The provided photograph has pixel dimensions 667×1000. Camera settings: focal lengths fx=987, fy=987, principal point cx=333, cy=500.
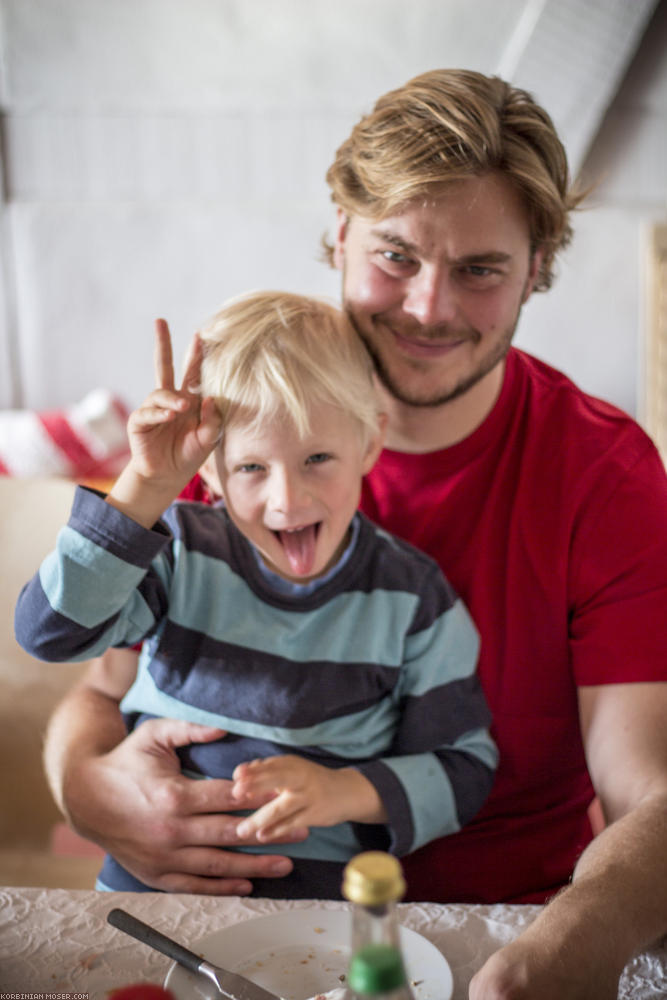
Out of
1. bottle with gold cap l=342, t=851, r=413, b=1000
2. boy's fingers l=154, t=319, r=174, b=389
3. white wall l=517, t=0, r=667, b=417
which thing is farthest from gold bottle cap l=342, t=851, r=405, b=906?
white wall l=517, t=0, r=667, b=417

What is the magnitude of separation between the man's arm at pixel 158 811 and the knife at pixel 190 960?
10.1 inches

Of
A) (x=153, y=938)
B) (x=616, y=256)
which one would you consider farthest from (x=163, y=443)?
(x=616, y=256)

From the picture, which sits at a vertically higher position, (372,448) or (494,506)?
(372,448)

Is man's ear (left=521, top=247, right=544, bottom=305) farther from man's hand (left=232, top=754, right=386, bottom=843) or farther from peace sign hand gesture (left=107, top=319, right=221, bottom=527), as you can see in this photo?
man's hand (left=232, top=754, right=386, bottom=843)

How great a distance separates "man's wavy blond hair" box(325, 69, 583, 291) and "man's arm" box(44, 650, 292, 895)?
2.53 ft

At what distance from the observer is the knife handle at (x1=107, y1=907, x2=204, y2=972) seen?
83 cm

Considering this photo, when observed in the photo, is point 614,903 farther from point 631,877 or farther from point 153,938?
point 153,938

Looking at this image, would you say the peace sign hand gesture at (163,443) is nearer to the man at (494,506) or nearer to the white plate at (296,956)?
the man at (494,506)

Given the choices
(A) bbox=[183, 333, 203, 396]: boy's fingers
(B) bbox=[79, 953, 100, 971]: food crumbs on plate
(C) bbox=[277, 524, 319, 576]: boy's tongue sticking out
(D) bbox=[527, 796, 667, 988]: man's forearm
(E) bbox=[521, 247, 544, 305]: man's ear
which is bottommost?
(B) bbox=[79, 953, 100, 971]: food crumbs on plate

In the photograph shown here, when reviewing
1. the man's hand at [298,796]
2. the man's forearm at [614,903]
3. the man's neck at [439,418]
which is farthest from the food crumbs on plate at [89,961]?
the man's neck at [439,418]

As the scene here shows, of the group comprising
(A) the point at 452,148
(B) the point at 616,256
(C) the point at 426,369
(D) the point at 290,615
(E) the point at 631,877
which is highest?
(A) the point at 452,148

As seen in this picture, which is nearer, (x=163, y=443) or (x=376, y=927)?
(x=376, y=927)

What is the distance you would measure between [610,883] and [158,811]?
52cm

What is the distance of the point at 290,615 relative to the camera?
47.7 inches
